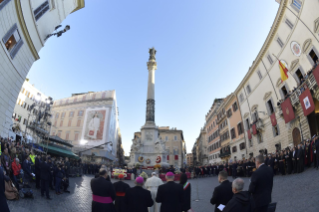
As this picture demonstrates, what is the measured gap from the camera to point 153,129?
29.6m

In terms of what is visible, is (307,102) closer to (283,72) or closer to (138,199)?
(283,72)

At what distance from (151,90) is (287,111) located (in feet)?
64.8

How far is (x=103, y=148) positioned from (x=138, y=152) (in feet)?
61.5

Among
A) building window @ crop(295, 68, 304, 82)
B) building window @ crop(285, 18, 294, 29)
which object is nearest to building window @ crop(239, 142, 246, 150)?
building window @ crop(295, 68, 304, 82)

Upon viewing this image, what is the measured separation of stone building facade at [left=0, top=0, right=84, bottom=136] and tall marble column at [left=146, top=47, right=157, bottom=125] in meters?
17.8

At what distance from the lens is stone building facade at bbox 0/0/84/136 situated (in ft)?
39.4

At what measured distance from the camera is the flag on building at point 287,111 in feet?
61.1

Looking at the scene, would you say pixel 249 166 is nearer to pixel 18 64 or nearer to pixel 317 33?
pixel 317 33

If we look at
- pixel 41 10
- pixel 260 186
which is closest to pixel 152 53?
pixel 41 10

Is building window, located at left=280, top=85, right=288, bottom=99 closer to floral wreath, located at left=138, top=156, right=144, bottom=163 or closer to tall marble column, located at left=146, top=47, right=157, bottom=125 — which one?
tall marble column, located at left=146, top=47, right=157, bottom=125

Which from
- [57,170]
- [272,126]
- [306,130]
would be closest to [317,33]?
[306,130]

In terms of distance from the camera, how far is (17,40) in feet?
43.7

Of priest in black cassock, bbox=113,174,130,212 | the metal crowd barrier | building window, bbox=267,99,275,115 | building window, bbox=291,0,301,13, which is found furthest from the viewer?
building window, bbox=267,99,275,115

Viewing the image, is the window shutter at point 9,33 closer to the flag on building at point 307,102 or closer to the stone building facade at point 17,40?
the stone building facade at point 17,40
